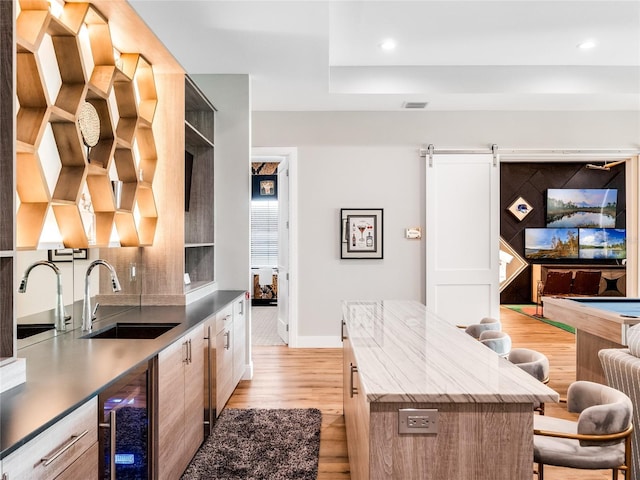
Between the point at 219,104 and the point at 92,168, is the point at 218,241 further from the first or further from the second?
the point at 92,168

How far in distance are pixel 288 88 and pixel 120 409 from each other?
3.63 meters

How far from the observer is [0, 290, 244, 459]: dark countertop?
43.6 inches

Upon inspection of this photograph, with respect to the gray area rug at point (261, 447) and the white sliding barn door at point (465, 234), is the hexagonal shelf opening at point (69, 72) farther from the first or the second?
the white sliding barn door at point (465, 234)

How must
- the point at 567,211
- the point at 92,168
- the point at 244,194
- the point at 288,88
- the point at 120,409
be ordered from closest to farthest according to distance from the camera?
1. the point at 120,409
2. the point at 92,168
3. the point at 244,194
4. the point at 288,88
5. the point at 567,211

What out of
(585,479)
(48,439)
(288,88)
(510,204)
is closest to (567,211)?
(510,204)

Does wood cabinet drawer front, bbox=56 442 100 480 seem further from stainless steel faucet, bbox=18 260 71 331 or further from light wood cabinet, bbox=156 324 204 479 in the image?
stainless steel faucet, bbox=18 260 71 331

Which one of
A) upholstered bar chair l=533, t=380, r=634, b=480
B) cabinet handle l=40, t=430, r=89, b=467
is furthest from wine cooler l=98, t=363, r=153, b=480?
upholstered bar chair l=533, t=380, r=634, b=480

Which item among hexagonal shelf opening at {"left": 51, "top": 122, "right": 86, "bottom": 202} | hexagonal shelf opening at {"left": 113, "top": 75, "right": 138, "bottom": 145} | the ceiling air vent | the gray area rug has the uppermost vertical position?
the ceiling air vent

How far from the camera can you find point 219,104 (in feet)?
13.5

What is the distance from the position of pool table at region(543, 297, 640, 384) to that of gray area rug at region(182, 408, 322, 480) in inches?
81.1

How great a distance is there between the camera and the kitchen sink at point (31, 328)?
1856 millimetres

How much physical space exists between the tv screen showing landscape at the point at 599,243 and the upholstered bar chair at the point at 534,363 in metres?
7.79

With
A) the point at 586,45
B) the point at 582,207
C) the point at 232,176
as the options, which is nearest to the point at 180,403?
the point at 232,176

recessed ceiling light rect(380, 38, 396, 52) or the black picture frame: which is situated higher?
recessed ceiling light rect(380, 38, 396, 52)
